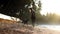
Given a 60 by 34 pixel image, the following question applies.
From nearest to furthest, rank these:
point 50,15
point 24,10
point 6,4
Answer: point 6,4
point 24,10
point 50,15

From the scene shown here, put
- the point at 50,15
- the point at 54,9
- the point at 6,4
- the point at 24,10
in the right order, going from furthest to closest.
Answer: the point at 54,9 → the point at 50,15 → the point at 24,10 → the point at 6,4

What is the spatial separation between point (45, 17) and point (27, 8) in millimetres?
1716

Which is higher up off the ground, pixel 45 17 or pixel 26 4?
pixel 26 4

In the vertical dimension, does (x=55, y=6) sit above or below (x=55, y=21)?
above

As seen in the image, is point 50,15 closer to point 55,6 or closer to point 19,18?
point 55,6

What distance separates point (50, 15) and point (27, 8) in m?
1.90

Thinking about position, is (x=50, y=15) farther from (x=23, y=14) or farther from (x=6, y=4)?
(x=6, y=4)

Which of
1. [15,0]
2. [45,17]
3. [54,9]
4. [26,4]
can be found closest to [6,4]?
[15,0]

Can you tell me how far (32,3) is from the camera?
11.5 m

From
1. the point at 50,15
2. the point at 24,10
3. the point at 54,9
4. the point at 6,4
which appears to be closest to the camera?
the point at 6,4

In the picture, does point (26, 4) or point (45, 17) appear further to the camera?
point (45, 17)

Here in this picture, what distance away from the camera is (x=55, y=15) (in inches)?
517

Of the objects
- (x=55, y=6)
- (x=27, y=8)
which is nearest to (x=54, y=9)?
(x=55, y=6)

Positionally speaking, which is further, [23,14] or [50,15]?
[50,15]
